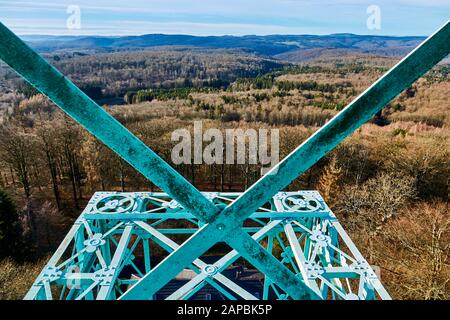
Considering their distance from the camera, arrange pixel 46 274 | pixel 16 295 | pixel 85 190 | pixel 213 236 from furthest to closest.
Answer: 1. pixel 85 190
2. pixel 16 295
3. pixel 46 274
4. pixel 213 236

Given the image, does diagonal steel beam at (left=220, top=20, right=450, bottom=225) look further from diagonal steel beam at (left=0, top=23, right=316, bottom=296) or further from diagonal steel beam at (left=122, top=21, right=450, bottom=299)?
diagonal steel beam at (left=0, top=23, right=316, bottom=296)

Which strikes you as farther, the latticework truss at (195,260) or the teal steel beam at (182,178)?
the latticework truss at (195,260)

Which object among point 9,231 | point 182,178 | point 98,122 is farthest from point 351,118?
point 9,231

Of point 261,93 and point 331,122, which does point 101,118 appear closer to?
point 331,122

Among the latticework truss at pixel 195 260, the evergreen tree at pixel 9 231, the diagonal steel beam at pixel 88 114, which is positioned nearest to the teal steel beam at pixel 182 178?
the diagonal steel beam at pixel 88 114

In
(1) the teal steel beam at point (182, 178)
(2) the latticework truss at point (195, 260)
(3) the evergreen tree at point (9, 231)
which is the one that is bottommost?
(3) the evergreen tree at point (9, 231)

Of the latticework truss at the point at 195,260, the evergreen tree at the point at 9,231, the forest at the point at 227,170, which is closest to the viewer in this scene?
the latticework truss at the point at 195,260

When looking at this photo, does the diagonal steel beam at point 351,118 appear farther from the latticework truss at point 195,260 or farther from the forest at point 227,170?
the forest at point 227,170
